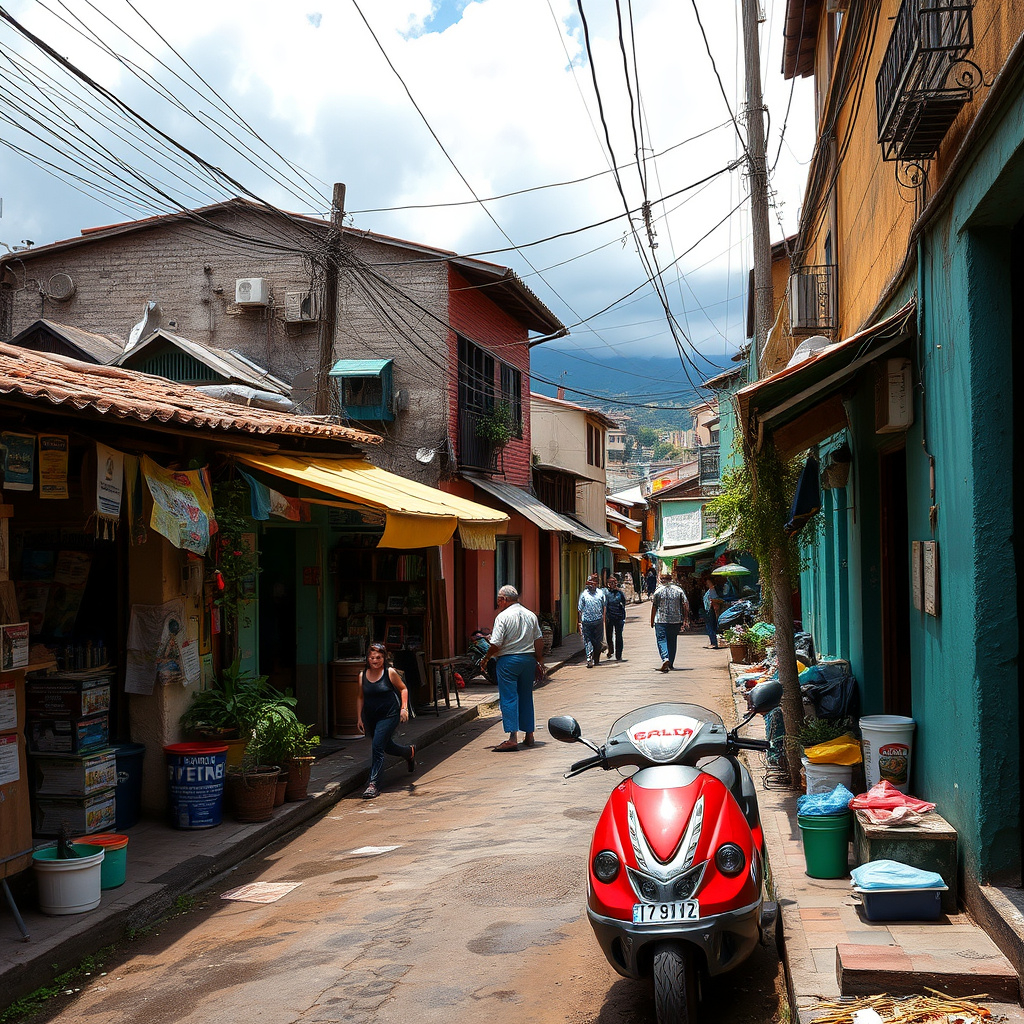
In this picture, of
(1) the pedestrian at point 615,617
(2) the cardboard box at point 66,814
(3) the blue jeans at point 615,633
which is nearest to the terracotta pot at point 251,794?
(2) the cardboard box at point 66,814

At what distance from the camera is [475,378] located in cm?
2011

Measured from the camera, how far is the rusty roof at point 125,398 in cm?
621

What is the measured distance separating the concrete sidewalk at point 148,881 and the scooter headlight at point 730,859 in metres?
3.68

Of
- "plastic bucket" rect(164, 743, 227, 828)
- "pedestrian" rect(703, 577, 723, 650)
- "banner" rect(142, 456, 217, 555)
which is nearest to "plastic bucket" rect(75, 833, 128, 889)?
"plastic bucket" rect(164, 743, 227, 828)

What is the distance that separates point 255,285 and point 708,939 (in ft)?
54.3

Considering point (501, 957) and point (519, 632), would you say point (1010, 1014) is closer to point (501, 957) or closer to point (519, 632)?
point (501, 957)

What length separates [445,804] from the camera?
31.5 feet

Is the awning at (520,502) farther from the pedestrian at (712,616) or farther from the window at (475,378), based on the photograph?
the pedestrian at (712,616)

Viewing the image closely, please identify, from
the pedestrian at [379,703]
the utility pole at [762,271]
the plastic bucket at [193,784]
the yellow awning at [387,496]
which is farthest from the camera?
the pedestrian at [379,703]

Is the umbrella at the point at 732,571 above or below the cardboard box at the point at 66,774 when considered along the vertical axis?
above

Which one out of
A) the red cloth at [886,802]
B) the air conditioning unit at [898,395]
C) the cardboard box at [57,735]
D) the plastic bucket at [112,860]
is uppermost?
the air conditioning unit at [898,395]

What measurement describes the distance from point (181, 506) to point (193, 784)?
7.41 feet

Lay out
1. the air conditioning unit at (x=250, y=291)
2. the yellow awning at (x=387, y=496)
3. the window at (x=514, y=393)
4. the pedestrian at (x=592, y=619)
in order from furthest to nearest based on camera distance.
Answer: the window at (x=514, y=393), the pedestrian at (x=592, y=619), the air conditioning unit at (x=250, y=291), the yellow awning at (x=387, y=496)

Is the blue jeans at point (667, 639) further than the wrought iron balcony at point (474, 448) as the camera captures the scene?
Yes
